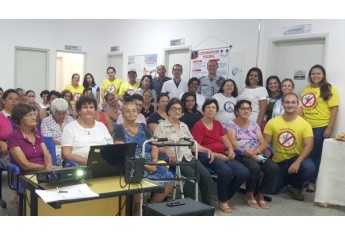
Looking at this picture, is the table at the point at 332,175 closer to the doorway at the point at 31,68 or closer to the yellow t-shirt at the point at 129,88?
the yellow t-shirt at the point at 129,88

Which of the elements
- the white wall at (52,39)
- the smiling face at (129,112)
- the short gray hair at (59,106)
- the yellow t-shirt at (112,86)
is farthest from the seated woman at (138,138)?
the white wall at (52,39)

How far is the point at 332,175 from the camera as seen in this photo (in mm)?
3789

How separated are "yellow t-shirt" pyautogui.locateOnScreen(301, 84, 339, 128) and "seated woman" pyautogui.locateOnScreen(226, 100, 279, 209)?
911 mm

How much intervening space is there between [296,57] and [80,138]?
3.52 metres

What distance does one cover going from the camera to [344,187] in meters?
3.74

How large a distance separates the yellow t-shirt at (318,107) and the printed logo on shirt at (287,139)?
629mm

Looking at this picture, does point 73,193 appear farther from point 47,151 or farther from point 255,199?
point 255,199

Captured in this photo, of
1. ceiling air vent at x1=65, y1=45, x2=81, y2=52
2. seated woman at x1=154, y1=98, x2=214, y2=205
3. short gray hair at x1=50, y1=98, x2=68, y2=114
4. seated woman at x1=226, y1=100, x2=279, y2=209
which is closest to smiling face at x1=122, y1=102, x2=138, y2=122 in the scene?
seated woman at x1=154, y1=98, x2=214, y2=205

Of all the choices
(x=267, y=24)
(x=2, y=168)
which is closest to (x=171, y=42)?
(x=267, y=24)

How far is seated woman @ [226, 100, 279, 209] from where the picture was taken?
12.9ft

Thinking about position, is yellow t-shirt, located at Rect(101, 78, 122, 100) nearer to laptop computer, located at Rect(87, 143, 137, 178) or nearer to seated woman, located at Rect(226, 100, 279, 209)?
seated woman, located at Rect(226, 100, 279, 209)

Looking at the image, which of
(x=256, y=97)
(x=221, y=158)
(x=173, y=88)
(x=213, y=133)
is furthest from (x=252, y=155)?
(x=173, y=88)

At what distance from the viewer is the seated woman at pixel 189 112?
4367 millimetres

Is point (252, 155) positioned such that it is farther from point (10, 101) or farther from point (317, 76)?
point (10, 101)
